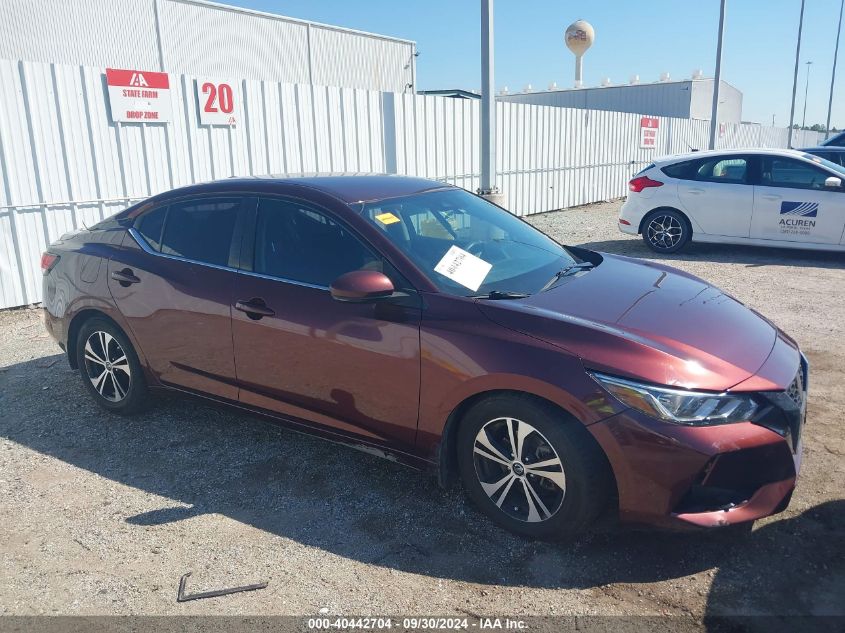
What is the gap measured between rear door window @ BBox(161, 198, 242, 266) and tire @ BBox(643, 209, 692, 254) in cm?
781

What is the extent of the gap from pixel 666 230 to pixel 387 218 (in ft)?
25.2

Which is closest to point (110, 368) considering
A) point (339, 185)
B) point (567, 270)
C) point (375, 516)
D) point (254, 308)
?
point (254, 308)

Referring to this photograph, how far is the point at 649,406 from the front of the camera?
265 cm

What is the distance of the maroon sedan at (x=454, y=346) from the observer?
269 centimetres

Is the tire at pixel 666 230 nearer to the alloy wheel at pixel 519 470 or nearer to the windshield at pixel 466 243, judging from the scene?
the windshield at pixel 466 243

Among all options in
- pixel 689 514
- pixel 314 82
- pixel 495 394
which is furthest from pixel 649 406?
pixel 314 82

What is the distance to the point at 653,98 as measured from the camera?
112 feet

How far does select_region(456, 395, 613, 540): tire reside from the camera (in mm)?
2779

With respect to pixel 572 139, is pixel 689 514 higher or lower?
lower

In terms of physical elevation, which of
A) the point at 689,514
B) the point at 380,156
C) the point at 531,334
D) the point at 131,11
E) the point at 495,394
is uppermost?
the point at 131,11

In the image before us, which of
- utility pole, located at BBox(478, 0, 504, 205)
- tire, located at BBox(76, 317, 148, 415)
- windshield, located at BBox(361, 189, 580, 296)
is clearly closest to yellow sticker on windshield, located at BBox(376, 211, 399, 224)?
windshield, located at BBox(361, 189, 580, 296)

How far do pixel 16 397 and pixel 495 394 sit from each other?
3969 mm

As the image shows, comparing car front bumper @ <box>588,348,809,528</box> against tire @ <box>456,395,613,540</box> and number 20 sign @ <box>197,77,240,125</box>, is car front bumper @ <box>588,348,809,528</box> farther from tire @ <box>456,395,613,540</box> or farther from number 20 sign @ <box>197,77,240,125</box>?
number 20 sign @ <box>197,77,240,125</box>

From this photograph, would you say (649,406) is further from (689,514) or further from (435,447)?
(435,447)
